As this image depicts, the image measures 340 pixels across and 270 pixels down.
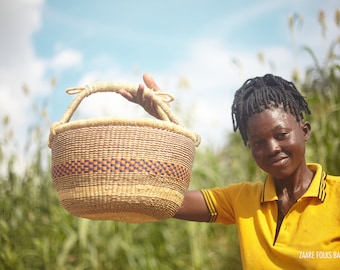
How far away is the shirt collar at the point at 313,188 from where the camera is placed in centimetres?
148

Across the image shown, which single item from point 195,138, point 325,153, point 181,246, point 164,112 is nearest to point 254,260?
point 195,138

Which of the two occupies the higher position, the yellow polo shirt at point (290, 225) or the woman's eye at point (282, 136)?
the woman's eye at point (282, 136)

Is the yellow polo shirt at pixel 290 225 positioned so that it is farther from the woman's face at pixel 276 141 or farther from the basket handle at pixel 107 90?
the basket handle at pixel 107 90

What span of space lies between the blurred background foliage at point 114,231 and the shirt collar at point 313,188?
46.4 inches

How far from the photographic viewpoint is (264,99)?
1525mm

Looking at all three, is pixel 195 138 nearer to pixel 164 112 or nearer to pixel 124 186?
pixel 164 112

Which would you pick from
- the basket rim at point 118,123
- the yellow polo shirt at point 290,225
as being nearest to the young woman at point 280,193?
the yellow polo shirt at point 290,225

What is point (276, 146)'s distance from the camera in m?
1.44

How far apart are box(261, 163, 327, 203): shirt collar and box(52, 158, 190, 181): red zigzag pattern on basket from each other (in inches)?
15.0

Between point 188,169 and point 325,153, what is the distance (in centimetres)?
131

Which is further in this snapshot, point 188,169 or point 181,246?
point 181,246

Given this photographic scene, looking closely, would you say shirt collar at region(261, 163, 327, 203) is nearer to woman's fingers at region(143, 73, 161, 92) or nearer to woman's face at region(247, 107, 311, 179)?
woman's face at region(247, 107, 311, 179)

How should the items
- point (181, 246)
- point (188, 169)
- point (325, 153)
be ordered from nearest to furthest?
point (188, 169), point (325, 153), point (181, 246)

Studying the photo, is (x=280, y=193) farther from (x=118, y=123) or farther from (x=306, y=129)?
(x=118, y=123)
